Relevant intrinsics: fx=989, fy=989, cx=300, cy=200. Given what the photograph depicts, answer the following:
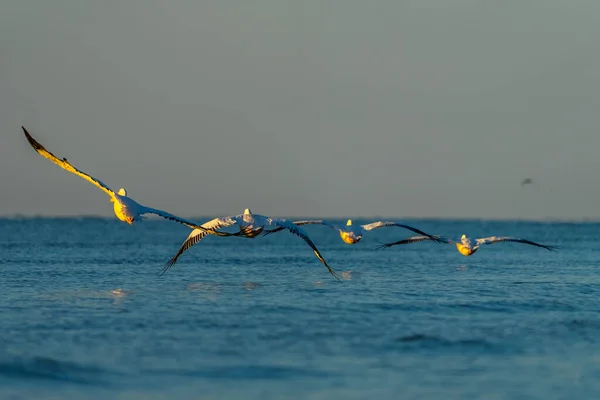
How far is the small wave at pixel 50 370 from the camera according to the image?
19797 mm

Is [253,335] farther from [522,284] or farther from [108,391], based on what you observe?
[522,284]

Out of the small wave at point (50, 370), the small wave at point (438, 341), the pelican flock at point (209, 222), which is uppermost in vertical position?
the pelican flock at point (209, 222)

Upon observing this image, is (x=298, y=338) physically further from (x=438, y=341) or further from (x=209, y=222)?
(x=209, y=222)

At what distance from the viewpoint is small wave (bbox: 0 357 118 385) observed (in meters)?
19.8

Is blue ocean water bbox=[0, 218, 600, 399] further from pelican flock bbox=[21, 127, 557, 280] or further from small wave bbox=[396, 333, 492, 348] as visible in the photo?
pelican flock bbox=[21, 127, 557, 280]

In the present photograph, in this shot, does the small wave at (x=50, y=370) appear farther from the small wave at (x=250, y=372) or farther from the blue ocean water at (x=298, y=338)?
the small wave at (x=250, y=372)

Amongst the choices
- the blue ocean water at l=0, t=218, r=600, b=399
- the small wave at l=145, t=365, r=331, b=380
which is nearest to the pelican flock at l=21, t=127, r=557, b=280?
the blue ocean water at l=0, t=218, r=600, b=399

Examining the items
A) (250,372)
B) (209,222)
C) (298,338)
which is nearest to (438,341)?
(298,338)

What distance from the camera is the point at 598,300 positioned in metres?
34.1

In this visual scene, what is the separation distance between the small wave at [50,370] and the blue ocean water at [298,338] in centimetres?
4

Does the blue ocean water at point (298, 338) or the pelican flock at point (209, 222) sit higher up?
the pelican flock at point (209, 222)

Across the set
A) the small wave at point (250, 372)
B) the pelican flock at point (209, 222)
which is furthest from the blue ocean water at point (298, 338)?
the pelican flock at point (209, 222)

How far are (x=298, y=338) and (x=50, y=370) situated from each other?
6.33 meters

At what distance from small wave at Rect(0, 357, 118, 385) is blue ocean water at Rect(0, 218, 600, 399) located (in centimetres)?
4
